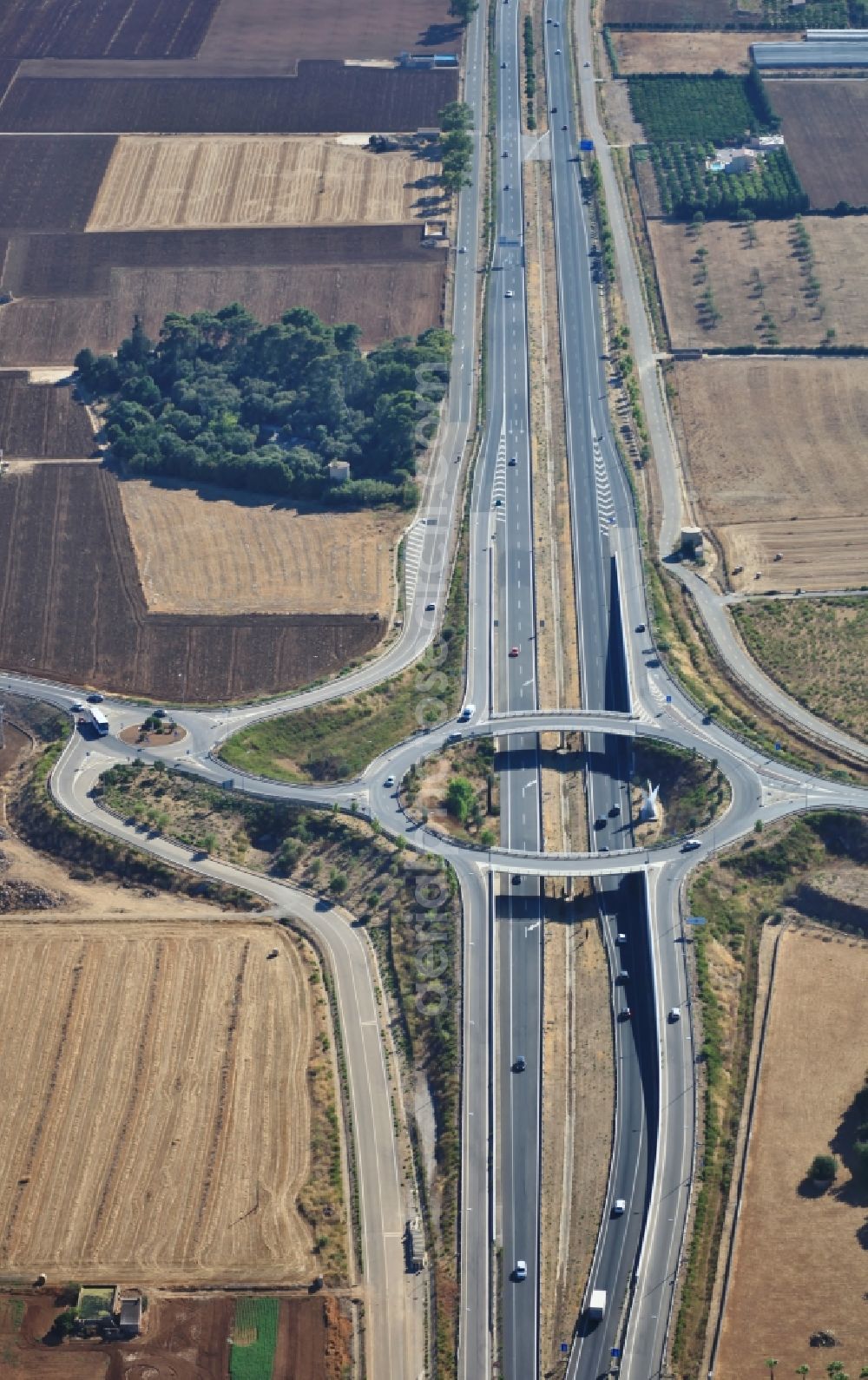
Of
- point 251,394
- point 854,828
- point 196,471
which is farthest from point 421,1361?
point 251,394

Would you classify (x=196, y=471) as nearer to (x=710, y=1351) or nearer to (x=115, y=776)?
(x=115, y=776)

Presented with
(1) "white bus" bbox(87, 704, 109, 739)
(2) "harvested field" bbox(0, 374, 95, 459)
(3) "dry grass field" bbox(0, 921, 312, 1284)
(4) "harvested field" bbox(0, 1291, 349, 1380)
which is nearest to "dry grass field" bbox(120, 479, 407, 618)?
(2) "harvested field" bbox(0, 374, 95, 459)

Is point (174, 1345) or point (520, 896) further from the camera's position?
point (520, 896)

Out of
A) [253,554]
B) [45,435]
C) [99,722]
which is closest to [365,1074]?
[99,722]

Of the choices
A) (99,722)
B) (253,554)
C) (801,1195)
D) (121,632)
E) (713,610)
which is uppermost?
(253,554)

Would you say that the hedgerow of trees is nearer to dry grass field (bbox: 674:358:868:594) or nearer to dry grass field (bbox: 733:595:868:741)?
dry grass field (bbox: 674:358:868:594)

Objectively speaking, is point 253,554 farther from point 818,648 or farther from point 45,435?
point 818,648
